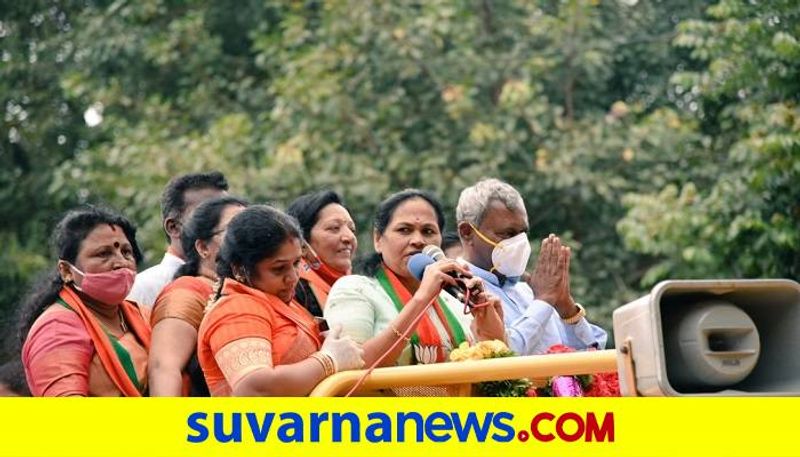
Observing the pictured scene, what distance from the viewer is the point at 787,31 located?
10727 millimetres

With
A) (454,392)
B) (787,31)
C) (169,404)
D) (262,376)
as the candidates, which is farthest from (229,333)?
(787,31)

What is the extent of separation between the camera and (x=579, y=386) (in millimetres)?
4418

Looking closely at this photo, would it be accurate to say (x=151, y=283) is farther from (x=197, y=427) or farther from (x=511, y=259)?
(x=197, y=427)

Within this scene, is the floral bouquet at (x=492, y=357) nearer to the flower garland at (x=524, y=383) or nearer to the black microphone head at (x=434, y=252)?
the flower garland at (x=524, y=383)

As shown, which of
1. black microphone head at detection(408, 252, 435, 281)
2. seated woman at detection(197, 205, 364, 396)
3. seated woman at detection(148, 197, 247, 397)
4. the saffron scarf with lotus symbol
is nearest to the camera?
seated woman at detection(197, 205, 364, 396)

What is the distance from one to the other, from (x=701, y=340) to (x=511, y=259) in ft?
6.89

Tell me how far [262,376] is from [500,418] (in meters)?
0.86

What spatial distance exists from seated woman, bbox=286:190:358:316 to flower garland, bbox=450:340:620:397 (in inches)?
35.8

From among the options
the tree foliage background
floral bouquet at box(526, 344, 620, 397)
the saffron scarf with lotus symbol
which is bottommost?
floral bouquet at box(526, 344, 620, 397)

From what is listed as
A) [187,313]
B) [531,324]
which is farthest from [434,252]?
[187,313]

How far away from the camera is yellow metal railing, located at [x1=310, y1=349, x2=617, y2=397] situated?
363cm

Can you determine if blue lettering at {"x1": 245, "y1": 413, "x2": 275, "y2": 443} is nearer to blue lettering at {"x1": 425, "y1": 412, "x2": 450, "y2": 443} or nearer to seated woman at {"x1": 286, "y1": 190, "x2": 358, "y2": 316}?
blue lettering at {"x1": 425, "y1": 412, "x2": 450, "y2": 443}

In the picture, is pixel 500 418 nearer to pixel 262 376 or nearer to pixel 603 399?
pixel 603 399

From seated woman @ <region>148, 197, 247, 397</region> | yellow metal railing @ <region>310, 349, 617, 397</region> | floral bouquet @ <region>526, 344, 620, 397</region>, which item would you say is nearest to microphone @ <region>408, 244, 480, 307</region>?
floral bouquet @ <region>526, 344, 620, 397</region>
